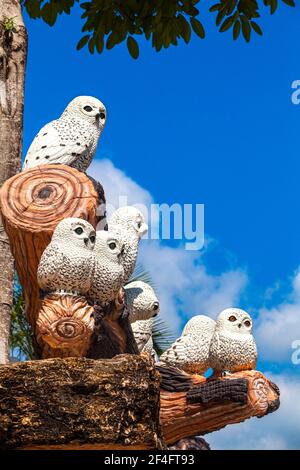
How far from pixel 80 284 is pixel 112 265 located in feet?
0.76

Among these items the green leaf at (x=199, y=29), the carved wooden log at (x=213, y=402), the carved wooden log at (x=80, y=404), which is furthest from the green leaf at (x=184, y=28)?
the carved wooden log at (x=80, y=404)

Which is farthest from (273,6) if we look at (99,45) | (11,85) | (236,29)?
(11,85)

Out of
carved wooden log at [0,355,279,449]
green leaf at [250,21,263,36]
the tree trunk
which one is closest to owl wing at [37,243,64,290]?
carved wooden log at [0,355,279,449]

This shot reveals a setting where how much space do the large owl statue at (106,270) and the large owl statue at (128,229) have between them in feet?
0.93

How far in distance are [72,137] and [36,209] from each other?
24.0 inches

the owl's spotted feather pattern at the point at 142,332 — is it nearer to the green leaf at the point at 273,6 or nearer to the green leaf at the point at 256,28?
the green leaf at the point at 256,28

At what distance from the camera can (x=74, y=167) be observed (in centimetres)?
515

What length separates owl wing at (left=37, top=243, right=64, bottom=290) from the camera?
438 cm

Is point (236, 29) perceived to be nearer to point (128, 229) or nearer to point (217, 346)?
point (128, 229)

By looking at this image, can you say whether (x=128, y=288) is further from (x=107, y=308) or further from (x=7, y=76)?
(x=7, y=76)

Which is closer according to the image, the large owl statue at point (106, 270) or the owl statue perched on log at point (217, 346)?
the large owl statue at point (106, 270)

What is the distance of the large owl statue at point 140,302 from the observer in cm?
545
